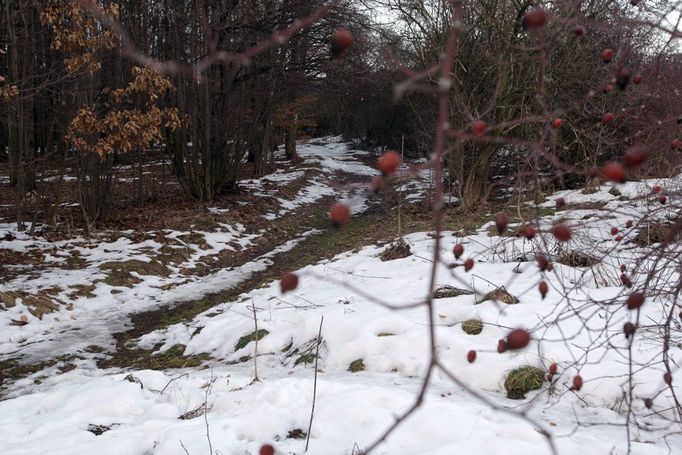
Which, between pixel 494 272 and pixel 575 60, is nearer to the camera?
pixel 494 272

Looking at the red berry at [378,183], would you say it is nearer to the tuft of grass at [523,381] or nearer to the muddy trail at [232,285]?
the muddy trail at [232,285]

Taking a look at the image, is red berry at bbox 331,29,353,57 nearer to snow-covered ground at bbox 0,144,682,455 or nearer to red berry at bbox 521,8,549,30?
red berry at bbox 521,8,549,30

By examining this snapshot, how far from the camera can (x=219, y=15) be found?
12555 millimetres

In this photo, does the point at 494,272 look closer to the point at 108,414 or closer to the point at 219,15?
the point at 108,414

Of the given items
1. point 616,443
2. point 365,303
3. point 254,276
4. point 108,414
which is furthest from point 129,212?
point 616,443

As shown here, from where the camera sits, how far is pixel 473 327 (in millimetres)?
4340

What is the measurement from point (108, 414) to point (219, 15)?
430 inches

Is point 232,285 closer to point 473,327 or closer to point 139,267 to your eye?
point 139,267

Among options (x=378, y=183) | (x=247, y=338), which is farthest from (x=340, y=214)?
(x=247, y=338)

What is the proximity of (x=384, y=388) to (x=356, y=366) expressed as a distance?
2.45 ft

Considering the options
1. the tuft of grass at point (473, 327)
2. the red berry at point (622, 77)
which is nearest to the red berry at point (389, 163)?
the red berry at point (622, 77)

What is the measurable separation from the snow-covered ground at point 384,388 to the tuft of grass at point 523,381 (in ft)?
0.19

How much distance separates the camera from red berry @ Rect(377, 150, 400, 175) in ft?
2.57

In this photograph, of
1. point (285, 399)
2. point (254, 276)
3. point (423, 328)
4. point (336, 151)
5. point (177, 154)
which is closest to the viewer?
point (285, 399)
